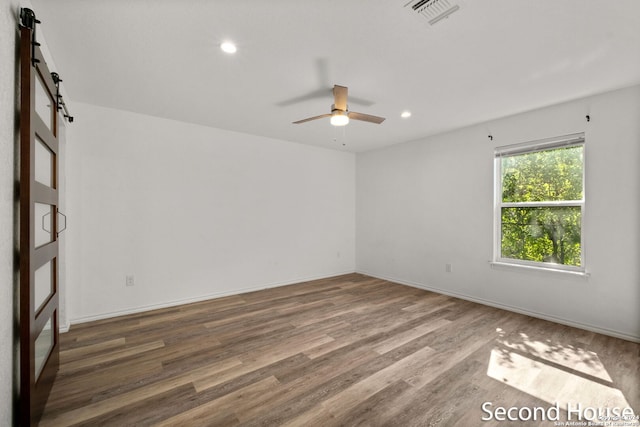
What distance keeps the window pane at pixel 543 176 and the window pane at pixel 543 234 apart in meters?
0.17

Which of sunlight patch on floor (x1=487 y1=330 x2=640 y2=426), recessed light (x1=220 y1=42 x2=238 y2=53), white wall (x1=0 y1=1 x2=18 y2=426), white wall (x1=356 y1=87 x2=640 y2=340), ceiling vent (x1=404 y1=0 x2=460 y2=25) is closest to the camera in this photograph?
white wall (x1=0 y1=1 x2=18 y2=426)

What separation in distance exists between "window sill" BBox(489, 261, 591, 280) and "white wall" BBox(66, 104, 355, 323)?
2997 mm

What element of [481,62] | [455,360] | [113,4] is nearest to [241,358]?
[455,360]

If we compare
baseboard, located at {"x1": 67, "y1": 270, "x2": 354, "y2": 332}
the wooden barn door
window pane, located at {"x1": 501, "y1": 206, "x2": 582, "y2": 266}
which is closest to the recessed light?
the wooden barn door

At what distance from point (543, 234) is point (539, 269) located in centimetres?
45

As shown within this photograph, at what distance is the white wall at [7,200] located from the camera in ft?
4.03

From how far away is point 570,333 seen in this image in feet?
10.0

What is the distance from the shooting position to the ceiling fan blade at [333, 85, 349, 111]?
8.84 feet

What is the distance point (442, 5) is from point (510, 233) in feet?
10.7

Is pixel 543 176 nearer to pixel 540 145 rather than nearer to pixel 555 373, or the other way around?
pixel 540 145

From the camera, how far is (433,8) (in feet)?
5.88

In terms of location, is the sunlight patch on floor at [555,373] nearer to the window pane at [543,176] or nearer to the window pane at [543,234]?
the window pane at [543,234]

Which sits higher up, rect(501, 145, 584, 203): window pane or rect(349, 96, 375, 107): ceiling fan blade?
rect(349, 96, 375, 107): ceiling fan blade

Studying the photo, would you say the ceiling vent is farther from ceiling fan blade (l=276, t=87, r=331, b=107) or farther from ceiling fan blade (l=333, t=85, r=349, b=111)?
ceiling fan blade (l=276, t=87, r=331, b=107)
